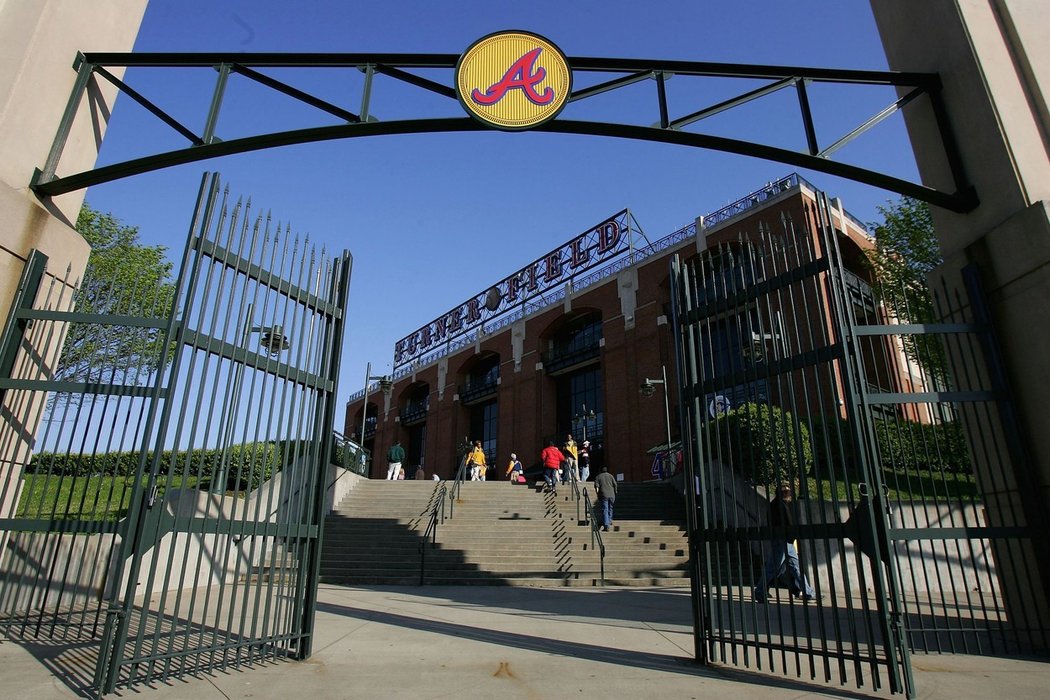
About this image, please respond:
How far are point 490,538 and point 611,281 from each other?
20.5 meters

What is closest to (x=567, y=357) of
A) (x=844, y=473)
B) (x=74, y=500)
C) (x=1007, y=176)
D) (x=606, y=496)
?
(x=606, y=496)

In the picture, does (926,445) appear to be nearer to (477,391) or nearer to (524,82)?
(524,82)

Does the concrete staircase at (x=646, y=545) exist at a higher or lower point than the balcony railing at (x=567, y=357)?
lower

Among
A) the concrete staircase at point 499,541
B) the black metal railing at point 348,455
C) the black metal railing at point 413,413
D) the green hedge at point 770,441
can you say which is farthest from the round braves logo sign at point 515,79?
the black metal railing at point 413,413

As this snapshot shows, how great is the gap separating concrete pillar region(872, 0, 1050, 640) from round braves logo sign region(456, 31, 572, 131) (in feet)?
12.1

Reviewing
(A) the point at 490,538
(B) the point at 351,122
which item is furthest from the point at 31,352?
(A) the point at 490,538

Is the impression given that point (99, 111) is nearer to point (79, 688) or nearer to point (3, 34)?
point (3, 34)

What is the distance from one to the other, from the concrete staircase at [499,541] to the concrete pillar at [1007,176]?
7490 mm

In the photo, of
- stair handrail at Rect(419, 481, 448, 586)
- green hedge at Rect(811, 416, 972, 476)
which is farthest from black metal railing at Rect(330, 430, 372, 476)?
green hedge at Rect(811, 416, 972, 476)

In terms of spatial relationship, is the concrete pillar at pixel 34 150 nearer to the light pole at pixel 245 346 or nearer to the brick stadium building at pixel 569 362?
the light pole at pixel 245 346

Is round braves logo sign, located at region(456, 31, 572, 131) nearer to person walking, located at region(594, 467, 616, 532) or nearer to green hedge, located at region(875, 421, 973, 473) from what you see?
green hedge, located at region(875, 421, 973, 473)

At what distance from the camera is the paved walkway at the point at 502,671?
3.73 meters

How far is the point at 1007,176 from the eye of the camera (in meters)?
5.39

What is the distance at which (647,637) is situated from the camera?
18.8 feet
